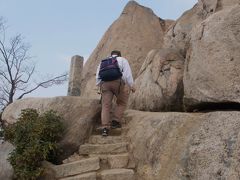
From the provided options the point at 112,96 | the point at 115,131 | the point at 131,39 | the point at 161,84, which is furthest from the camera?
the point at 131,39

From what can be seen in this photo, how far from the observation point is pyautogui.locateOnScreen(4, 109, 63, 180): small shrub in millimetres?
6250

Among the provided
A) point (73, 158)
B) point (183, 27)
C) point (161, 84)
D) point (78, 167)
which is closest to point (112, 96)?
point (161, 84)

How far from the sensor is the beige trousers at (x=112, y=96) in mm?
7134

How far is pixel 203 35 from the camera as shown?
22.7ft

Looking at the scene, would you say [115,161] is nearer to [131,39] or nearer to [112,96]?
[112,96]

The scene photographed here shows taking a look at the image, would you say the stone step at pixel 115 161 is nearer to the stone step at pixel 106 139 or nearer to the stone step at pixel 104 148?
the stone step at pixel 104 148

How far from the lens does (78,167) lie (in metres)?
6.31

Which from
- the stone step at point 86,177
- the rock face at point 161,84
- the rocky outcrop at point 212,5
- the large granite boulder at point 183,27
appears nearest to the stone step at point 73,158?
the stone step at point 86,177

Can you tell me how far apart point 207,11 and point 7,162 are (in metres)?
7.41

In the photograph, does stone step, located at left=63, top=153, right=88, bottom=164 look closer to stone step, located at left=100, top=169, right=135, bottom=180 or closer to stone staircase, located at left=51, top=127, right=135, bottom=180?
stone staircase, located at left=51, top=127, right=135, bottom=180

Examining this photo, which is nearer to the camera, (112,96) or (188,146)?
(188,146)

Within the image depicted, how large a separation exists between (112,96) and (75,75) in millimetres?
7712

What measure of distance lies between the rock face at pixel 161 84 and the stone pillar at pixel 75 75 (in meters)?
5.69

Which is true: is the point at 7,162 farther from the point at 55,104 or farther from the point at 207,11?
the point at 207,11
